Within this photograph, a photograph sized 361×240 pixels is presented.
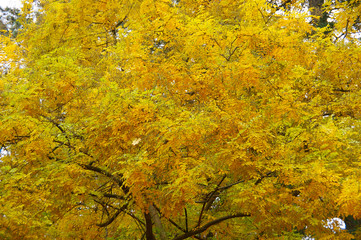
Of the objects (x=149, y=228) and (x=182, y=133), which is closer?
(x=182, y=133)

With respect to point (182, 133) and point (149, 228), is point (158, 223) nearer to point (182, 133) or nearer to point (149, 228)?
point (149, 228)

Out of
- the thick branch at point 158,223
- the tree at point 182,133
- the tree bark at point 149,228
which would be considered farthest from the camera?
the thick branch at point 158,223

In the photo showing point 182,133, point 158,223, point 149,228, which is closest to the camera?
point 182,133

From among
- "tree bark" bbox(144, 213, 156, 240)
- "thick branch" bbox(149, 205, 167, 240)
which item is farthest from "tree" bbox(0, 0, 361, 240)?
"thick branch" bbox(149, 205, 167, 240)

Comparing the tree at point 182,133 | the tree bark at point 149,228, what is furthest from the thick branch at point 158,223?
the tree at point 182,133

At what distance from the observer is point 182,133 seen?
16.7 feet

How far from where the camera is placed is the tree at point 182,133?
5520 mm

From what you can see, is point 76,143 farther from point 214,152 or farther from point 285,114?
point 285,114

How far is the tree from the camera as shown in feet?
18.1

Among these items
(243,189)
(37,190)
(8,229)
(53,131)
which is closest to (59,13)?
(53,131)

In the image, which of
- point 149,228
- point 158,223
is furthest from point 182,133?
point 158,223

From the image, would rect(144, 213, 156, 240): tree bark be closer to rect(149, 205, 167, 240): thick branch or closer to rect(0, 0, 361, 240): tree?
rect(0, 0, 361, 240): tree

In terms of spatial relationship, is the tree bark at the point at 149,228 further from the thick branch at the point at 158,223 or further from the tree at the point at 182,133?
the thick branch at the point at 158,223

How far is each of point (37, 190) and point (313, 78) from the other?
21.1 ft
